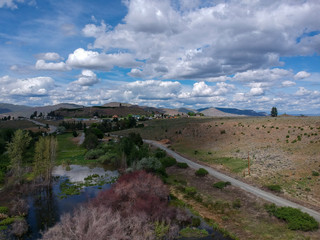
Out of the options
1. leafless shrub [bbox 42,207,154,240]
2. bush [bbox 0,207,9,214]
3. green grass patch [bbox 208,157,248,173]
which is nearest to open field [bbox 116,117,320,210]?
green grass patch [bbox 208,157,248,173]

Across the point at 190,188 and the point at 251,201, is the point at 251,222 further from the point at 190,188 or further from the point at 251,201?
the point at 190,188

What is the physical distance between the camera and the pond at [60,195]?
25.4 m

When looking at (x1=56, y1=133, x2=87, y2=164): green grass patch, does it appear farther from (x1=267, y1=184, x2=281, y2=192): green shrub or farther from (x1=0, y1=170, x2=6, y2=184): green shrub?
(x1=267, y1=184, x2=281, y2=192): green shrub

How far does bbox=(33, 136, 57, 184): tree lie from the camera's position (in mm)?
36869

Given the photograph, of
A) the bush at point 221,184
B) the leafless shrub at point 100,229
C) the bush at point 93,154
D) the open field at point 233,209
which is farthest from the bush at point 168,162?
the leafless shrub at point 100,229

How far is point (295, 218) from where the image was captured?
22281 mm

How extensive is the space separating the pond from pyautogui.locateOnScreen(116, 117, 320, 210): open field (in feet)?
80.4

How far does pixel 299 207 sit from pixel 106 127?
112086 millimetres

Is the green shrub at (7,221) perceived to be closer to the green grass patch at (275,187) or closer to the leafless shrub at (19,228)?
the leafless shrub at (19,228)

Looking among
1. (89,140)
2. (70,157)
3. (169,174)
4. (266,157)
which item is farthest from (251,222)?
(89,140)

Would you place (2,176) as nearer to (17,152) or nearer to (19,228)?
(17,152)

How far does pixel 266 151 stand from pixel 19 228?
1914 inches

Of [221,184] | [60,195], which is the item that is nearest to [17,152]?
[60,195]

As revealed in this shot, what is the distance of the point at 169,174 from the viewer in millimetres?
44812
